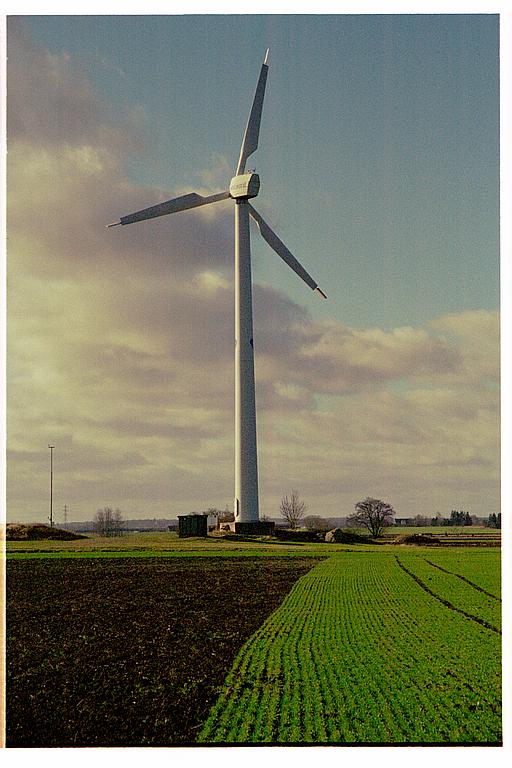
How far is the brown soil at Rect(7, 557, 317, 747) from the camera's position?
1436 cm

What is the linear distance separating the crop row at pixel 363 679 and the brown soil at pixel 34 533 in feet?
60.9

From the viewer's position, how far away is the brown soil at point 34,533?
37.1 meters

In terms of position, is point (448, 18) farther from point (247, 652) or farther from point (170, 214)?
point (247, 652)

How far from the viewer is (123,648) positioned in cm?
1736

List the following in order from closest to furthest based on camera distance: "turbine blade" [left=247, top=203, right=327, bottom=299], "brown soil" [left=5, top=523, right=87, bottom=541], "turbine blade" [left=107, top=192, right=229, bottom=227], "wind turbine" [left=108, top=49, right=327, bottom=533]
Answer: "turbine blade" [left=247, top=203, right=327, bottom=299], "turbine blade" [left=107, top=192, right=229, bottom=227], "wind turbine" [left=108, top=49, right=327, bottom=533], "brown soil" [left=5, top=523, right=87, bottom=541]

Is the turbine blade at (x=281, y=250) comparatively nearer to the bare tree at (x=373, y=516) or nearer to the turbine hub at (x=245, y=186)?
the turbine hub at (x=245, y=186)

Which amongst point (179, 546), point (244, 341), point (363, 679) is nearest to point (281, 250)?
point (244, 341)

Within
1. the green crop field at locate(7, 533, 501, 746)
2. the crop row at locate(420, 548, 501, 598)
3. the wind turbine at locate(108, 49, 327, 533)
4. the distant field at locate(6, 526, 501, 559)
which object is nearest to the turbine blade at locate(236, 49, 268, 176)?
the wind turbine at locate(108, 49, 327, 533)

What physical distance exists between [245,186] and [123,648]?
72.6 ft

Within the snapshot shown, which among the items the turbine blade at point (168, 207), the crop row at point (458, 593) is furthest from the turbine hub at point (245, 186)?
the crop row at point (458, 593)

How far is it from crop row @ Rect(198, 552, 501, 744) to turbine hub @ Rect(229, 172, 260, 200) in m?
19.1

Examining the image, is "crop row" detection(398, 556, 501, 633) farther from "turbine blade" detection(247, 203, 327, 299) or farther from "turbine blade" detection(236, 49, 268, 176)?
"turbine blade" detection(236, 49, 268, 176)

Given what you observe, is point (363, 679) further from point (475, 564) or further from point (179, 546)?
point (179, 546)

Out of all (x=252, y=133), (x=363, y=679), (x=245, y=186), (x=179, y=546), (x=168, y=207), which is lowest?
(x=179, y=546)
